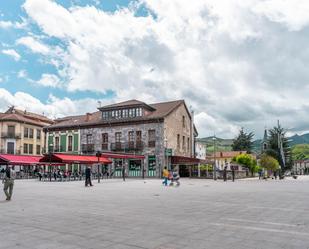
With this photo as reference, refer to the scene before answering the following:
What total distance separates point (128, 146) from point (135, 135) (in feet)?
5.70

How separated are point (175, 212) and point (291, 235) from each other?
13.4 feet

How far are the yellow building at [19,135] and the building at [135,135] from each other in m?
11.3

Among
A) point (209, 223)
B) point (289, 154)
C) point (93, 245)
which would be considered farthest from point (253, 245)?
point (289, 154)

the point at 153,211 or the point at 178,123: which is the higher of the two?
the point at 178,123

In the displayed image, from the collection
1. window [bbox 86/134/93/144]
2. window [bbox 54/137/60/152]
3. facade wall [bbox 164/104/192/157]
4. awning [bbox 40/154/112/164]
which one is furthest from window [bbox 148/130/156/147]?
window [bbox 54/137/60/152]

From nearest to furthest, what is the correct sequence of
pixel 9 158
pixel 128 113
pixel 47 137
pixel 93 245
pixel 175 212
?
pixel 93 245 → pixel 175 212 → pixel 9 158 → pixel 128 113 → pixel 47 137

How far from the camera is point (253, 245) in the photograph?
6266mm

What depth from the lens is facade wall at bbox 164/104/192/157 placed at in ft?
144

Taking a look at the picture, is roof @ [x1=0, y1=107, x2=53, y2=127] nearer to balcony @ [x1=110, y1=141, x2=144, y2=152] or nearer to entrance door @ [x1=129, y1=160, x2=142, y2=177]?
balcony @ [x1=110, y1=141, x2=144, y2=152]

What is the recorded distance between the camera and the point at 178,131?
4712 cm

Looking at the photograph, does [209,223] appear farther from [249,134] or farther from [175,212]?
[249,134]

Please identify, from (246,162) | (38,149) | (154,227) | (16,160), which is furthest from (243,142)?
(154,227)

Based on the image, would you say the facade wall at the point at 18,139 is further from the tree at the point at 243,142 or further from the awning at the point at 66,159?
the tree at the point at 243,142

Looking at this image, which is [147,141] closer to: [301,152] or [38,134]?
[38,134]
